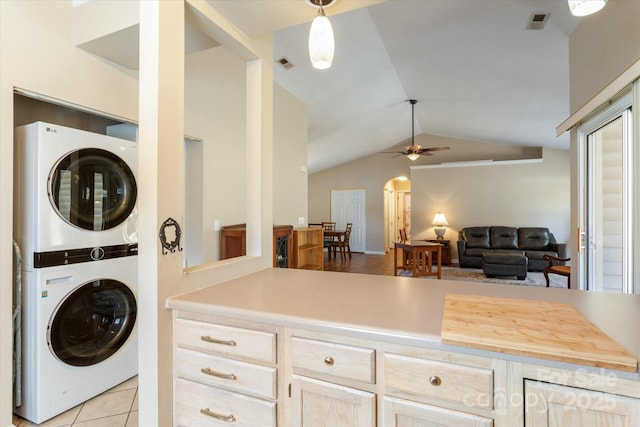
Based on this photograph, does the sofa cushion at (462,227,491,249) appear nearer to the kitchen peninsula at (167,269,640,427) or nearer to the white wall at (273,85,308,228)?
the white wall at (273,85,308,228)

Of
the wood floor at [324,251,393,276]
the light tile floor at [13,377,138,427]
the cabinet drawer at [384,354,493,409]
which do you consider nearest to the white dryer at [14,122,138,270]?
the light tile floor at [13,377,138,427]

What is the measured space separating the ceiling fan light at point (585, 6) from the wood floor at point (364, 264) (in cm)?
545

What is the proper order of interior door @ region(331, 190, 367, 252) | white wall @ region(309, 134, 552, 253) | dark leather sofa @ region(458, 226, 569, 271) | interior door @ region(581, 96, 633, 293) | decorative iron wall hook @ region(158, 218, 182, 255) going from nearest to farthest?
1. decorative iron wall hook @ region(158, 218, 182, 255)
2. interior door @ region(581, 96, 633, 293)
3. dark leather sofa @ region(458, 226, 569, 271)
4. white wall @ region(309, 134, 552, 253)
5. interior door @ region(331, 190, 367, 252)

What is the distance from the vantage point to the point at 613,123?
7.30 ft

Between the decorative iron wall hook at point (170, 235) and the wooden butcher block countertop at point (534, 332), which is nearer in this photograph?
the wooden butcher block countertop at point (534, 332)

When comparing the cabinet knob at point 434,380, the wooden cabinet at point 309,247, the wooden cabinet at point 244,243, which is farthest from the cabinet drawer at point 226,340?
the wooden cabinet at point 309,247

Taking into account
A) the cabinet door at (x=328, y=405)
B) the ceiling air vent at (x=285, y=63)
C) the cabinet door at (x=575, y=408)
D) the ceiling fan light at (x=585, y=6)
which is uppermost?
the ceiling air vent at (x=285, y=63)

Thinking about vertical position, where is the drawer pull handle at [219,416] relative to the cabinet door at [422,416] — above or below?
below

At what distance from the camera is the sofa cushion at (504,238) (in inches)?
263

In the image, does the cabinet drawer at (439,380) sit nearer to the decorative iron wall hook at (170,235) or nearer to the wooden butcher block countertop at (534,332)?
the wooden butcher block countertop at (534,332)

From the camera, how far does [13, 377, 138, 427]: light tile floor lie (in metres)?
1.80

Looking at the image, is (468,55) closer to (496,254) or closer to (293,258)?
(293,258)

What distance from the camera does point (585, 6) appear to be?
916 millimetres

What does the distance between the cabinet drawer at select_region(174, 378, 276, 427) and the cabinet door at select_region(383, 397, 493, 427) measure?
42 cm
